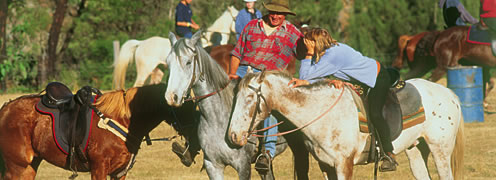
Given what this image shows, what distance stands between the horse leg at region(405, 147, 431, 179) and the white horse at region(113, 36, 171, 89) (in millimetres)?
8095

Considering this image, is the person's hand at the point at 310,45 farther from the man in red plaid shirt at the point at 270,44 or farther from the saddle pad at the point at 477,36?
the saddle pad at the point at 477,36

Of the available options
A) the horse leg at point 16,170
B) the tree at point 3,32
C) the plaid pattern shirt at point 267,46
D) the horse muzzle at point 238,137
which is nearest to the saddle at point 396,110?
the plaid pattern shirt at point 267,46

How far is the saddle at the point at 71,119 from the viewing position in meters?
6.40

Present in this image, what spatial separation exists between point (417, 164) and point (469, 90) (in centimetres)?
597

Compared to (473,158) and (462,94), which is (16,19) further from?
(473,158)

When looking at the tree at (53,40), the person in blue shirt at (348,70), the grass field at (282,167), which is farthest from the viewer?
the tree at (53,40)

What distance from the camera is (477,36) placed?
14070 millimetres

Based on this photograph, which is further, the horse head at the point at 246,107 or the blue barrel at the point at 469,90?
the blue barrel at the point at 469,90

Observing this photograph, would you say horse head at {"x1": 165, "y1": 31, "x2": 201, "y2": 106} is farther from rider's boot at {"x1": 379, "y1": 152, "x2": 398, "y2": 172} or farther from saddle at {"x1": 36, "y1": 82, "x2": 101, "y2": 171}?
rider's boot at {"x1": 379, "y1": 152, "x2": 398, "y2": 172}

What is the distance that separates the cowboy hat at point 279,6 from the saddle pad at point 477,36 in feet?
28.3

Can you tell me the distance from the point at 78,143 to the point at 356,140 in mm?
2598

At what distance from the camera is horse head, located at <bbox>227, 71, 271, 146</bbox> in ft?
18.0

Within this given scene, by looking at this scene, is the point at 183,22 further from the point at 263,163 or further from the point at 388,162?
the point at 388,162

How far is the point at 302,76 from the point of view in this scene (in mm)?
6078
